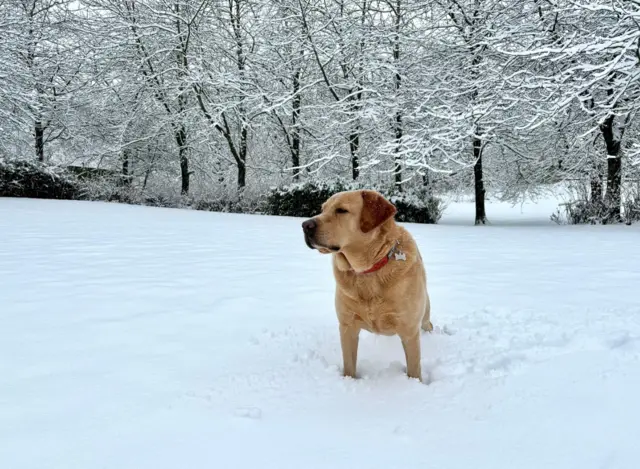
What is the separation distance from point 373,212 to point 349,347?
73cm

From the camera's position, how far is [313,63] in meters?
16.0

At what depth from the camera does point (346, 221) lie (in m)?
2.30

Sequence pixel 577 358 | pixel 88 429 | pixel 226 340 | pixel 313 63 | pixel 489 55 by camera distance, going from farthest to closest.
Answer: pixel 313 63 < pixel 489 55 < pixel 226 340 < pixel 577 358 < pixel 88 429

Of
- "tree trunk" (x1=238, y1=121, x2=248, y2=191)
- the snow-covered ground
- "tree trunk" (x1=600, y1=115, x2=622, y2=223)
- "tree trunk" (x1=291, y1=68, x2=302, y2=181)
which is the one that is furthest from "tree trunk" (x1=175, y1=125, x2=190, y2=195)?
"tree trunk" (x1=600, y1=115, x2=622, y2=223)

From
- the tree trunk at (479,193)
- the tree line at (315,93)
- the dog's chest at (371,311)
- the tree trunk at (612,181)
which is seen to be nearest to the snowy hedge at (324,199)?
the tree line at (315,93)

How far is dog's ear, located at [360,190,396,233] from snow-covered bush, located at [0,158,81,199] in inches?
640

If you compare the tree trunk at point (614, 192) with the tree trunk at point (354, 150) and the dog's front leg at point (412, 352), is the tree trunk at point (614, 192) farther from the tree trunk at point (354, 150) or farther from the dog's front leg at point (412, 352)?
the dog's front leg at point (412, 352)

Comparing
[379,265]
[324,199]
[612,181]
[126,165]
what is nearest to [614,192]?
[612,181]

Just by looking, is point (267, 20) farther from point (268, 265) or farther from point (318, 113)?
point (268, 265)

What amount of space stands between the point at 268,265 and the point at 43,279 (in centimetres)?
238

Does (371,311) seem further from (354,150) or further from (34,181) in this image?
(34,181)

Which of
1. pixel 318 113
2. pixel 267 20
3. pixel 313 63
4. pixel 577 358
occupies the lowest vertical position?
pixel 577 358

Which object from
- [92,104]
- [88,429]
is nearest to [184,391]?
[88,429]

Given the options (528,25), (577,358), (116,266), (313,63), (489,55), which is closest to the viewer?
(577,358)
